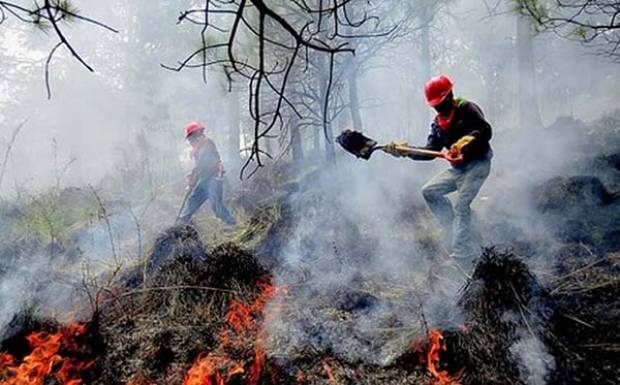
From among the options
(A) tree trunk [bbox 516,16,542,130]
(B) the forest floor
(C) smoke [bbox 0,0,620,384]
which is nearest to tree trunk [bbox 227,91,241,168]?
(C) smoke [bbox 0,0,620,384]

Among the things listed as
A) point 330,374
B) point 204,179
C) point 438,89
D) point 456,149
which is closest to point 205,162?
point 204,179

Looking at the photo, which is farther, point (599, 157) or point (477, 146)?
point (599, 157)

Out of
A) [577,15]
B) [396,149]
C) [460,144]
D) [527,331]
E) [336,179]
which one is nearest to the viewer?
[527,331]

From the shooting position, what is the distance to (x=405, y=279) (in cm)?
451

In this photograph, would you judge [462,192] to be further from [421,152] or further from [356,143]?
[356,143]

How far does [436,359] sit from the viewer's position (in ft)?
8.23

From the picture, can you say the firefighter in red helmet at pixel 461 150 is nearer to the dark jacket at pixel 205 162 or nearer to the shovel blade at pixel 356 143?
the shovel blade at pixel 356 143

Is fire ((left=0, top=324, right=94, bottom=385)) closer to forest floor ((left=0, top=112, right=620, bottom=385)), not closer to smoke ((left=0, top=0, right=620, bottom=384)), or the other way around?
forest floor ((left=0, top=112, right=620, bottom=385))

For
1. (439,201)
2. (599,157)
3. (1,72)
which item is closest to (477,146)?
(439,201)

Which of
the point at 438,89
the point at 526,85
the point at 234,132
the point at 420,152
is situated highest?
the point at 526,85

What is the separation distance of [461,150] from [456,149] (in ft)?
0.17

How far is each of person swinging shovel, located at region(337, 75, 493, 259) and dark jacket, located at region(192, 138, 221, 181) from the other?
3.04 m

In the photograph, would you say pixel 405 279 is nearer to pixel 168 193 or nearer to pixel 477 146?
pixel 477 146

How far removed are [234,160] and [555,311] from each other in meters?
10.6
